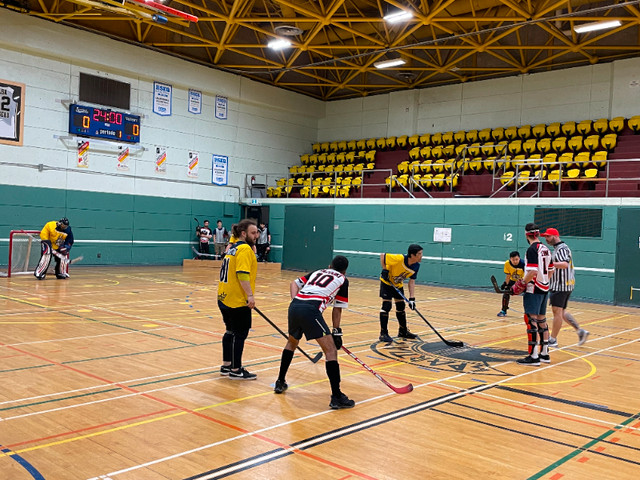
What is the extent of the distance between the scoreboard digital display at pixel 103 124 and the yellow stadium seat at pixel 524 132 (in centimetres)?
1589

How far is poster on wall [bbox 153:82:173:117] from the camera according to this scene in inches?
971

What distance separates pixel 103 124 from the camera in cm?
2280

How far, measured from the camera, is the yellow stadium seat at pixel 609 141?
21.7 meters

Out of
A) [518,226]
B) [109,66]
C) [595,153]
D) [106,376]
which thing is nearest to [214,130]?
[109,66]

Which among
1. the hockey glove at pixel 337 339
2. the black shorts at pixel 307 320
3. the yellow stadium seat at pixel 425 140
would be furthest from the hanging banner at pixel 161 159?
the black shorts at pixel 307 320

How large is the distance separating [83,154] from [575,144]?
61.6ft

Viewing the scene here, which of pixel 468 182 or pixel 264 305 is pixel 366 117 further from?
pixel 264 305

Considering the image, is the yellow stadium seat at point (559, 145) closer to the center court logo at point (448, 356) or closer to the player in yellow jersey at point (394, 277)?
the center court logo at point (448, 356)

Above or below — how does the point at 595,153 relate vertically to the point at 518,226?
above

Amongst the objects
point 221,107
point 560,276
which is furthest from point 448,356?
point 221,107

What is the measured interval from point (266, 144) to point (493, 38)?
469 inches

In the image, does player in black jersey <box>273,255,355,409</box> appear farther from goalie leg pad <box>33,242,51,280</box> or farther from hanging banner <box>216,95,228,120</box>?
hanging banner <box>216,95,228,120</box>

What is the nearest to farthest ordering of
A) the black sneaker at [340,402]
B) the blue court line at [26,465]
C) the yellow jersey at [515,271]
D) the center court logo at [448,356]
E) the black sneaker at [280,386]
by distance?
the blue court line at [26,465] < the black sneaker at [340,402] < the black sneaker at [280,386] < the center court logo at [448,356] < the yellow jersey at [515,271]

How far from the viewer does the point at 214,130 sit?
1062 inches
